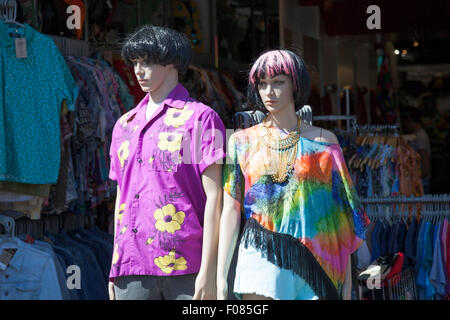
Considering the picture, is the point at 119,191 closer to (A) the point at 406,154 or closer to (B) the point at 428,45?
(A) the point at 406,154

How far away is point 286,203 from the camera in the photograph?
3.05 metres

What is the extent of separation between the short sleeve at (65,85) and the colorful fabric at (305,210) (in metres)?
2.00

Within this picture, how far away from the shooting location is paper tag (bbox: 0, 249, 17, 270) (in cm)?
464

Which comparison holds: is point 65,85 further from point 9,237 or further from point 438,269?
point 438,269

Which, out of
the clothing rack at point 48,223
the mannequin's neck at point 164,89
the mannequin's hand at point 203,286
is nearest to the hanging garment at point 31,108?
the clothing rack at point 48,223

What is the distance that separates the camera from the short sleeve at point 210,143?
3162mm

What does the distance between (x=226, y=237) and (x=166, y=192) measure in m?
0.31

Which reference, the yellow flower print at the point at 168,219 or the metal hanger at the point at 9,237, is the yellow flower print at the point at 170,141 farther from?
the metal hanger at the point at 9,237

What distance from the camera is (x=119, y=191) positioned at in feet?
10.9

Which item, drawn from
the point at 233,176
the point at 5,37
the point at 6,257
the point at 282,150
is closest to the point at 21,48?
the point at 5,37

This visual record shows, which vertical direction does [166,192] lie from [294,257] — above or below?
above

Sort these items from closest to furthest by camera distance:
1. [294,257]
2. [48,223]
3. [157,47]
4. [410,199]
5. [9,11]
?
[294,257], [157,47], [9,11], [410,199], [48,223]
